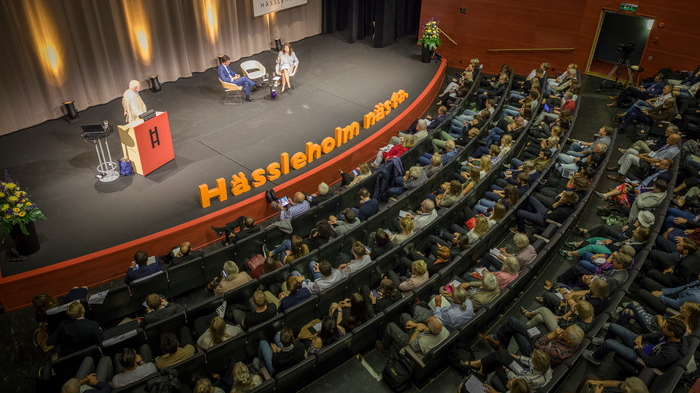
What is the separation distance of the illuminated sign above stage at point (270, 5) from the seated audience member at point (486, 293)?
10.1 metres

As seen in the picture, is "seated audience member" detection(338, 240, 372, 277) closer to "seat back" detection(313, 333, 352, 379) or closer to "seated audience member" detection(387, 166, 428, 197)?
"seat back" detection(313, 333, 352, 379)

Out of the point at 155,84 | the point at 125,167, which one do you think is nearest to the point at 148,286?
the point at 125,167

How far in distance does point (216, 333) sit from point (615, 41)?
13.3 metres

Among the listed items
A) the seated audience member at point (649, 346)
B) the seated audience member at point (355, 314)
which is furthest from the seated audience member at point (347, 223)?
the seated audience member at point (649, 346)

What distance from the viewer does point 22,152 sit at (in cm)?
834

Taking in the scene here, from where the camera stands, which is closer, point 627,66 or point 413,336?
point 413,336

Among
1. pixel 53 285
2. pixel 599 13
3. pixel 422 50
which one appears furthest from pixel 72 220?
pixel 599 13

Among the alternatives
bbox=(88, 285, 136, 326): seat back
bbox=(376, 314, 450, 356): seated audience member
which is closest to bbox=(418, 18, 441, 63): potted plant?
bbox=(376, 314, 450, 356): seated audience member

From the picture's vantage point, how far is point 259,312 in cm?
492

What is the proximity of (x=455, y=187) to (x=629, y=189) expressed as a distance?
9.58 feet

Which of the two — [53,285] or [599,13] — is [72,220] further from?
[599,13]

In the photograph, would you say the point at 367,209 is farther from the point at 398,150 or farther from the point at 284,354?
the point at 284,354

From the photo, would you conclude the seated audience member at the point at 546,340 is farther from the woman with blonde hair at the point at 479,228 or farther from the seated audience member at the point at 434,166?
the seated audience member at the point at 434,166

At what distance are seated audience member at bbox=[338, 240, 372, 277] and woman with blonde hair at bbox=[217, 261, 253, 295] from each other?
1.12 metres
